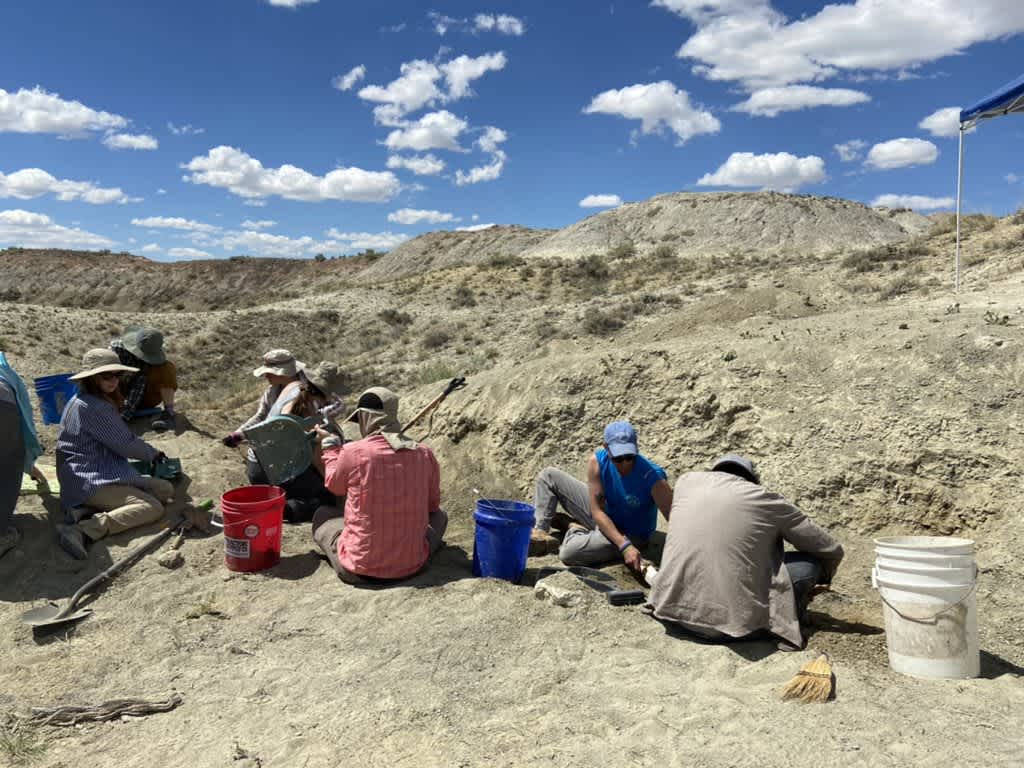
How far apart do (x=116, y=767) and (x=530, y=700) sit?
5.63ft

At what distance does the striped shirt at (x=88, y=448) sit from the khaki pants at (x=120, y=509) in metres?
0.06

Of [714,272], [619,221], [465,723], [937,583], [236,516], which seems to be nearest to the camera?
[465,723]

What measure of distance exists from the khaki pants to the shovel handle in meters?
0.18

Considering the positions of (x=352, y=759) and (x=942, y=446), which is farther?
(x=942, y=446)

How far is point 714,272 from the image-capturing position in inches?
757

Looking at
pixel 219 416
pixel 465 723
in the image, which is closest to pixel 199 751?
pixel 465 723

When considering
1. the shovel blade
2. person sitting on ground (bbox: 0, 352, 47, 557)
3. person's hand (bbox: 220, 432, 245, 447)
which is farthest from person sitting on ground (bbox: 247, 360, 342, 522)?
the shovel blade

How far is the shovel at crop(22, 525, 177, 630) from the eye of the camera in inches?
164

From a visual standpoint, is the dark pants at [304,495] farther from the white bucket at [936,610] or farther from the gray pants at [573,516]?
the white bucket at [936,610]

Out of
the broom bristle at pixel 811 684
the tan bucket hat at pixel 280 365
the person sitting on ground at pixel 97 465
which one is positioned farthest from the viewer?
the tan bucket hat at pixel 280 365

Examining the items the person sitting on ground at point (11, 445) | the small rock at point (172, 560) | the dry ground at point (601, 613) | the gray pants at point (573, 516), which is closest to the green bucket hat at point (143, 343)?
the dry ground at point (601, 613)

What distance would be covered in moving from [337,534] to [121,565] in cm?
146

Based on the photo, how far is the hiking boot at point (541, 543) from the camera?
214 inches

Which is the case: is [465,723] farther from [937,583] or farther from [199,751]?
[937,583]
